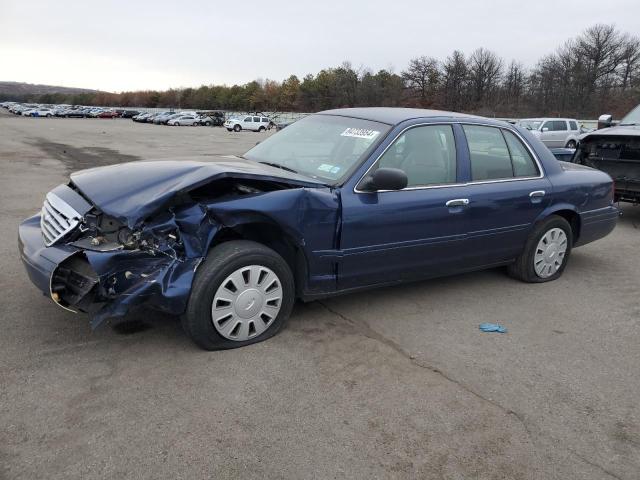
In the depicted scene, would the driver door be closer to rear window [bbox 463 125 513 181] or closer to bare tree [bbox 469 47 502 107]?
rear window [bbox 463 125 513 181]

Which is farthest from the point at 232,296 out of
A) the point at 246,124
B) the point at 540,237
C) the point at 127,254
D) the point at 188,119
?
the point at 188,119

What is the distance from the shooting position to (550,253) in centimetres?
529

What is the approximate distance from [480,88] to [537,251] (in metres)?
78.6

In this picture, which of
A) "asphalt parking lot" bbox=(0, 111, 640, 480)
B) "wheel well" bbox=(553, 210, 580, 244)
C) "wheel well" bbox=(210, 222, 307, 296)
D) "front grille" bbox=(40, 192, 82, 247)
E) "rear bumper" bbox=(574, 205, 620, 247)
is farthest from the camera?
"rear bumper" bbox=(574, 205, 620, 247)

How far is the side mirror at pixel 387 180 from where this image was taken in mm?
3789

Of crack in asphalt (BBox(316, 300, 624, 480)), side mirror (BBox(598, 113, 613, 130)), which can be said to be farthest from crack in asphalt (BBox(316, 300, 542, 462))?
side mirror (BBox(598, 113, 613, 130))

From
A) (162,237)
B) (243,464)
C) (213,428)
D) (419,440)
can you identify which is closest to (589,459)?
(419,440)

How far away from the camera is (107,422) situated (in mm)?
2707

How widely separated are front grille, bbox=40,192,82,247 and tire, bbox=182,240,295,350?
37.1 inches

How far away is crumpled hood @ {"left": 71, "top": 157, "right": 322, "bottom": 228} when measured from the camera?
10.7ft

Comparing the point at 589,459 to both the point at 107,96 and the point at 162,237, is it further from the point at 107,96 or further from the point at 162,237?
the point at 107,96

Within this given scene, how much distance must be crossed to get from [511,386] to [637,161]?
617cm

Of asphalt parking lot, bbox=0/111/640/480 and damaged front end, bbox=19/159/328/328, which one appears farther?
damaged front end, bbox=19/159/328/328

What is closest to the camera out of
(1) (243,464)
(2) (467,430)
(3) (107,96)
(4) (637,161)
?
(1) (243,464)
